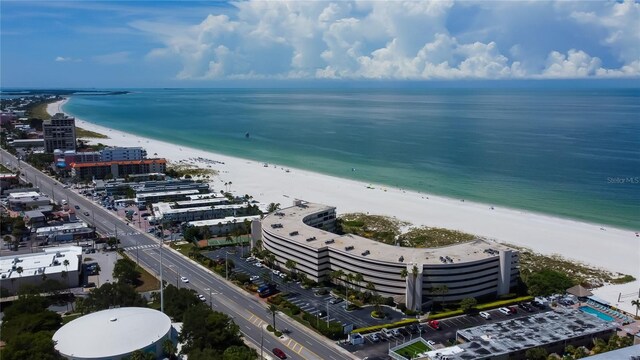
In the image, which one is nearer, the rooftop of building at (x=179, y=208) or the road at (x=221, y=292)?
the road at (x=221, y=292)

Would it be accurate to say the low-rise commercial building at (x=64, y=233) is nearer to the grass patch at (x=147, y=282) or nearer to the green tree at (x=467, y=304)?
the grass patch at (x=147, y=282)

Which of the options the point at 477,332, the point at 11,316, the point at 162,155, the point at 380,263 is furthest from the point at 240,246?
the point at 162,155

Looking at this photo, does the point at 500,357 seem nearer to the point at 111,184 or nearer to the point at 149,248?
the point at 149,248

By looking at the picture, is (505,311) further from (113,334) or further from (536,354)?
(113,334)

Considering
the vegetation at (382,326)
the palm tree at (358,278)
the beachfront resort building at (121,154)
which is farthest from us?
the beachfront resort building at (121,154)

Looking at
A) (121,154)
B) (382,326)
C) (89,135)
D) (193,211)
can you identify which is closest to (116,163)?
(121,154)

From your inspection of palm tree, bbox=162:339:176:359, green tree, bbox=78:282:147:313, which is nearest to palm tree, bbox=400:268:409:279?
palm tree, bbox=162:339:176:359

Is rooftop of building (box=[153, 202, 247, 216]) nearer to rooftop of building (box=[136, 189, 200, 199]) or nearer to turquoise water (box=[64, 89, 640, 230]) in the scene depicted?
rooftop of building (box=[136, 189, 200, 199])

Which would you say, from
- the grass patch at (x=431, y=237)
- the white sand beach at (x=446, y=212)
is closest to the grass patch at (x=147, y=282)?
the grass patch at (x=431, y=237)
